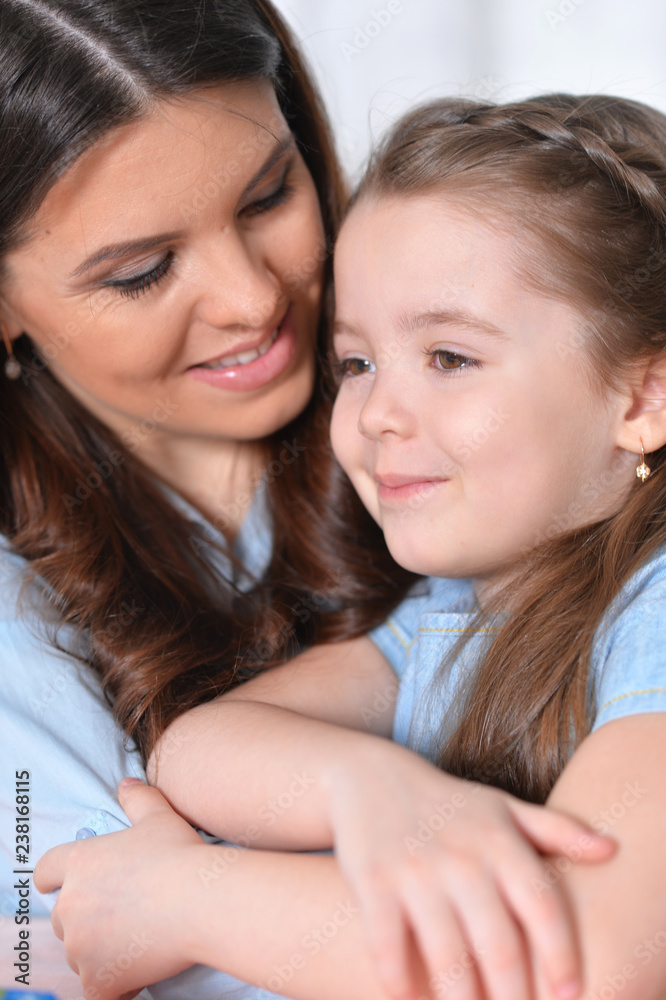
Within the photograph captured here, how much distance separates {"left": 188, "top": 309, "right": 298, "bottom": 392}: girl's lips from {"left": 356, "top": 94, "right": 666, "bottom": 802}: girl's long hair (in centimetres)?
31

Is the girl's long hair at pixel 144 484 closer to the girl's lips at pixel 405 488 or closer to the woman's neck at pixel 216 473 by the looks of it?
the woman's neck at pixel 216 473

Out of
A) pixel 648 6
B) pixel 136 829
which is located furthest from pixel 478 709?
pixel 648 6

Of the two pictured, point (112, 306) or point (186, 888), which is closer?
point (186, 888)

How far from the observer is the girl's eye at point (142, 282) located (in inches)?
50.8

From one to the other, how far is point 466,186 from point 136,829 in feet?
2.83

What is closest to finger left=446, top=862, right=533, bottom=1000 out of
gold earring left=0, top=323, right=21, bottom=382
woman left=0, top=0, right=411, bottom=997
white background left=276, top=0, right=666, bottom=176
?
woman left=0, top=0, right=411, bottom=997

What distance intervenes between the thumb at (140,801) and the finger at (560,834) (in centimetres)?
46

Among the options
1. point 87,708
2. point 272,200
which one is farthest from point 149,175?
point 87,708

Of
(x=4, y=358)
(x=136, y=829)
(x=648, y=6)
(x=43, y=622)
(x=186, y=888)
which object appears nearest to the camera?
(x=186, y=888)

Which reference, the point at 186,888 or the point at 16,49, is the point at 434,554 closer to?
the point at 186,888

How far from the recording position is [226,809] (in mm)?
1099

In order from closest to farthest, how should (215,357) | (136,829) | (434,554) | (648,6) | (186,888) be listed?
(186,888) < (136,829) < (434,554) < (215,357) < (648,6)

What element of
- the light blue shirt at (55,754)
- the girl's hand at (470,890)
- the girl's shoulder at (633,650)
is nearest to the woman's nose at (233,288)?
the light blue shirt at (55,754)

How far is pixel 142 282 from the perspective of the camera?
1.30 m
